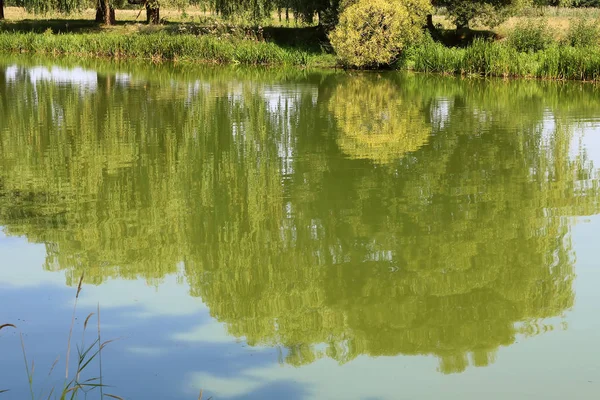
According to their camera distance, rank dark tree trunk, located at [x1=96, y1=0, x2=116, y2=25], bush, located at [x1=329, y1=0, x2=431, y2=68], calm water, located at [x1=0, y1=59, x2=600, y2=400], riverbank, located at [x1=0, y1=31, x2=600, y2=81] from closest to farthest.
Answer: calm water, located at [x1=0, y1=59, x2=600, y2=400], riverbank, located at [x1=0, y1=31, x2=600, y2=81], bush, located at [x1=329, y1=0, x2=431, y2=68], dark tree trunk, located at [x1=96, y1=0, x2=116, y2=25]

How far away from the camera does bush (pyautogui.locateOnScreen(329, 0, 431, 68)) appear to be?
87.1ft

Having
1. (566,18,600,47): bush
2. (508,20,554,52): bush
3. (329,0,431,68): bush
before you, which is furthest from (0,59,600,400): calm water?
(566,18,600,47): bush

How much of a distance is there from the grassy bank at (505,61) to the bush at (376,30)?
2.95 ft

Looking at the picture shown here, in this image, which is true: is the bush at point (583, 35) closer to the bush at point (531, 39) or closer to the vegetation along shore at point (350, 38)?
the vegetation along shore at point (350, 38)

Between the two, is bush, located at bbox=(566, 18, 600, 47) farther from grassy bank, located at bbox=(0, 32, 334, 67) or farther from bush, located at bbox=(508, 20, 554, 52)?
grassy bank, located at bbox=(0, 32, 334, 67)

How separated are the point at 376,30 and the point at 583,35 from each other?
7.52 m

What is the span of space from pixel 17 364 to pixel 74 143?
8.20 meters

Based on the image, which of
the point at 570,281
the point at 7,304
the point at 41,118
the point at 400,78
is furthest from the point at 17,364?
the point at 400,78

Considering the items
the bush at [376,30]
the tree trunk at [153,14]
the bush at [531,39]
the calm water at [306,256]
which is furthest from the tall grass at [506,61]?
the tree trunk at [153,14]

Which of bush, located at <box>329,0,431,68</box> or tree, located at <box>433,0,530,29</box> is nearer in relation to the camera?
bush, located at <box>329,0,431,68</box>

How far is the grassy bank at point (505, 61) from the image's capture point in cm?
2403

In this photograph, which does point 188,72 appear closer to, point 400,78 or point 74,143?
point 400,78

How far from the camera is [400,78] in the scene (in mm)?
25172

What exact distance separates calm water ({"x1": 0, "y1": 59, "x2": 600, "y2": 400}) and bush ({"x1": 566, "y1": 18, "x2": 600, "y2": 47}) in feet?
44.7
